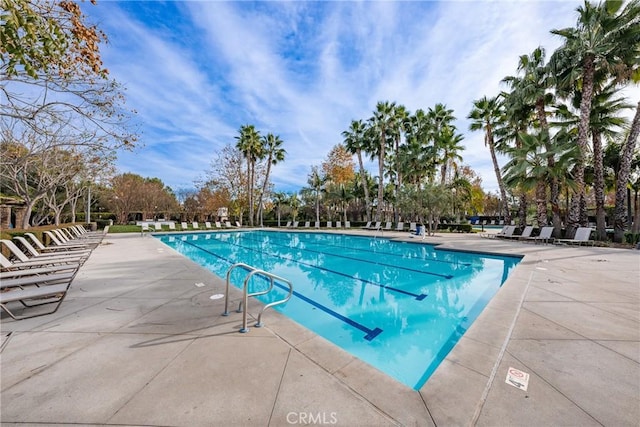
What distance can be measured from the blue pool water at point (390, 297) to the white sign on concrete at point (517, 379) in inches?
40.6

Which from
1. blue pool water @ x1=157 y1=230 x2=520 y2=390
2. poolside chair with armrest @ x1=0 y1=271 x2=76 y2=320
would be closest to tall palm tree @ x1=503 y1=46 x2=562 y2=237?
blue pool water @ x1=157 y1=230 x2=520 y2=390

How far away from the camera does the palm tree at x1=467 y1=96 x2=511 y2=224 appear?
18.7 m

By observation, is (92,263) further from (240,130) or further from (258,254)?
(240,130)

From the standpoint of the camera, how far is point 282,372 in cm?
227

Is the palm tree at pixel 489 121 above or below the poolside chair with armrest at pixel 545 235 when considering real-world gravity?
above

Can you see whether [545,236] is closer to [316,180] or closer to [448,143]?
[448,143]

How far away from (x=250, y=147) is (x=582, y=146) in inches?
1054

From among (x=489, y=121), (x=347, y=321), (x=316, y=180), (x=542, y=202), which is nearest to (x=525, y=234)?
(x=542, y=202)

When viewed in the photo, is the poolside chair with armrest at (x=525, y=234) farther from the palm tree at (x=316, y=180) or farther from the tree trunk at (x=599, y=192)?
the palm tree at (x=316, y=180)

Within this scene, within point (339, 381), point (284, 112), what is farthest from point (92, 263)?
point (284, 112)

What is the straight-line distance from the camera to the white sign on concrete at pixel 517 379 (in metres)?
2.12

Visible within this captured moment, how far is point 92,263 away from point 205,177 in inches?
997

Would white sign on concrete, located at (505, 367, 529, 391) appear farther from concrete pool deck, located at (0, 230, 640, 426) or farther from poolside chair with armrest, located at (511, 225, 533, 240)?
poolside chair with armrest, located at (511, 225, 533, 240)

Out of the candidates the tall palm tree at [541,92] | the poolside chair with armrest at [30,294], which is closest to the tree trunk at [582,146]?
the tall palm tree at [541,92]
